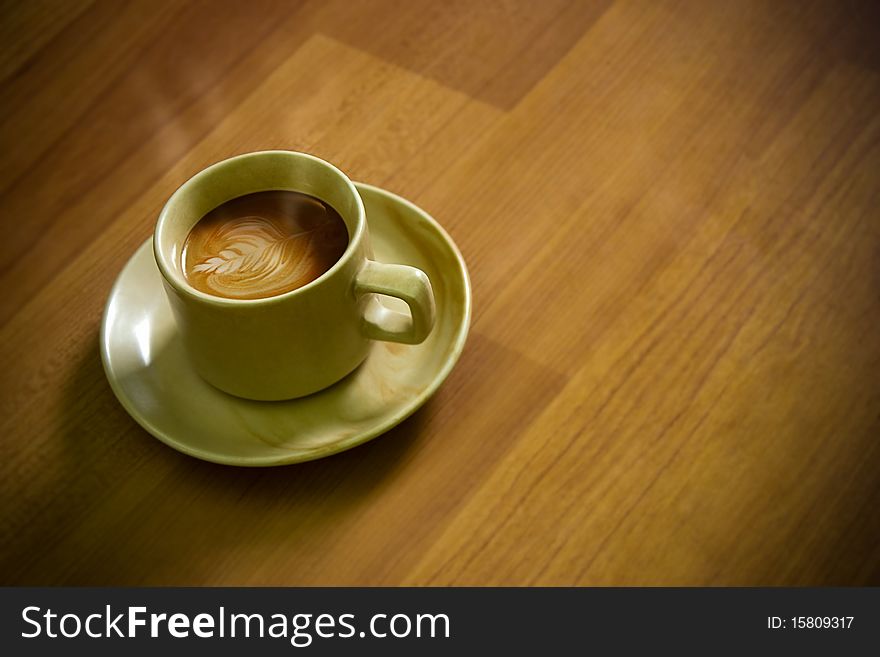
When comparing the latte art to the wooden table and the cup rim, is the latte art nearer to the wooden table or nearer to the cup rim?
the cup rim

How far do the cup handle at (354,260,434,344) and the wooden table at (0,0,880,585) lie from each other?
0.07 metres

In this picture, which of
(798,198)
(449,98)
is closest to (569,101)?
(449,98)

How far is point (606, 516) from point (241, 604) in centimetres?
24

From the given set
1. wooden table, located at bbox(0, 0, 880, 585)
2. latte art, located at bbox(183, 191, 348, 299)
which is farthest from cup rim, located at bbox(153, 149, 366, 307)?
wooden table, located at bbox(0, 0, 880, 585)

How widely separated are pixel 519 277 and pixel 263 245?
0.67 feet

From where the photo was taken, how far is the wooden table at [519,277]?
595 mm

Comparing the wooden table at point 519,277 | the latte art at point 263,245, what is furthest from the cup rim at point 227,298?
the wooden table at point 519,277

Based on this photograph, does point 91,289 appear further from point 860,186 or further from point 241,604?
point 860,186

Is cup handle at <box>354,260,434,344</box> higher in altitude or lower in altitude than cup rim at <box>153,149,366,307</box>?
lower

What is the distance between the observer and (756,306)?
0.69 m

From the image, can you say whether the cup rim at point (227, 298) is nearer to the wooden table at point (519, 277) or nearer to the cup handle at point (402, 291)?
Result: the cup handle at point (402, 291)

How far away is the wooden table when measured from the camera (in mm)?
595

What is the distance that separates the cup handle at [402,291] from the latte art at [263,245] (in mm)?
30

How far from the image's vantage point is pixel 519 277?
71 cm
